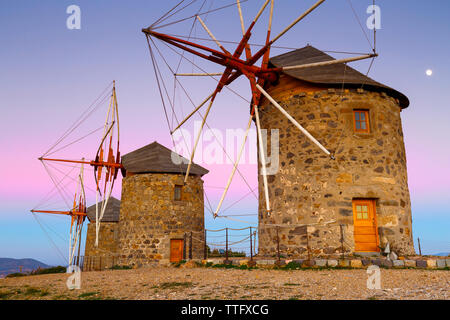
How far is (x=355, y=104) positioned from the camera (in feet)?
36.8

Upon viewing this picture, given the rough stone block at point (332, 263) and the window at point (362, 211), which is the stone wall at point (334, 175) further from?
the rough stone block at point (332, 263)

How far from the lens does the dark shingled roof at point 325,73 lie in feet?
37.0

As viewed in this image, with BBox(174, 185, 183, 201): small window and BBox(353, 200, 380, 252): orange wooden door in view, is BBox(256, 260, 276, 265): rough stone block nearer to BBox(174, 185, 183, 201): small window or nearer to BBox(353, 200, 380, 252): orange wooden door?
BBox(353, 200, 380, 252): orange wooden door

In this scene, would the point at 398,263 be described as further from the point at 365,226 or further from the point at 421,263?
the point at 365,226

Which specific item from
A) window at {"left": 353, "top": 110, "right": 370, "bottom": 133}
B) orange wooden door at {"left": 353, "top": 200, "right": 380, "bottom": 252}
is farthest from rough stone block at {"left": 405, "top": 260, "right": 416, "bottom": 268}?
window at {"left": 353, "top": 110, "right": 370, "bottom": 133}

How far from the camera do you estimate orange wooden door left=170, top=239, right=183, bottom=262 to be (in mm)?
18953

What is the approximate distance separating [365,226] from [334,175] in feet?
5.90

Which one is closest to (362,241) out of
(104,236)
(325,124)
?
(325,124)

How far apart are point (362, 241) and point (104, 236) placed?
2128 centimetres

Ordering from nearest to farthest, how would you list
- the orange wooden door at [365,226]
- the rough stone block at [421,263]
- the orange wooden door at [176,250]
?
the rough stone block at [421,263] → the orange wooden door at [365,226] → the orange wooden door at [176,250]

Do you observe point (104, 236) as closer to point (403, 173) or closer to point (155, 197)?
point (155, 197)

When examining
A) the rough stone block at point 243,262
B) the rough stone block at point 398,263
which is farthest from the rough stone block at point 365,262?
the rough stone block at point 243,262

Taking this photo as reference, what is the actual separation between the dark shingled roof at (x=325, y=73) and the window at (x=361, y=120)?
83 centimetres

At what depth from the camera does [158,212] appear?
19.1 meters
